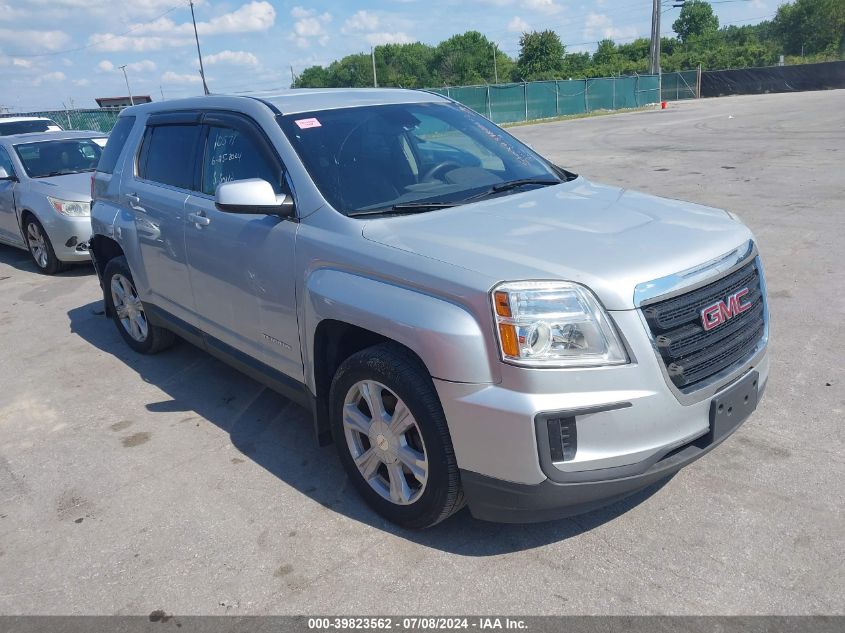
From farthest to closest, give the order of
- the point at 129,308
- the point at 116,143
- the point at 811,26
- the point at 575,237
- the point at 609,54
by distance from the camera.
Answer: the point at 609,54 → the point at 811,26 → the point at 129,308 → the point at 116,143 → the point at 575,237

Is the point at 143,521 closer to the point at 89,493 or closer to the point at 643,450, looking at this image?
the point at 89,493

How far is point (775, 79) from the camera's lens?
51094 millimetres

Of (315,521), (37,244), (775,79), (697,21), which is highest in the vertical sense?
(697,21)

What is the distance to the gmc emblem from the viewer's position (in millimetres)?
2790

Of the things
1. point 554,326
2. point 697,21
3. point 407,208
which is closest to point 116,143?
point 407,208

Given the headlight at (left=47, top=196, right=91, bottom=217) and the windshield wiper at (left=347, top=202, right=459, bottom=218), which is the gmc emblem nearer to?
the windshield wiper at (left=347, top=202, right=459, bottom=218)

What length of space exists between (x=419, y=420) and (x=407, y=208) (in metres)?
1.11

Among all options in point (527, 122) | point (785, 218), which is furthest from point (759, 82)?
point (785, 218)

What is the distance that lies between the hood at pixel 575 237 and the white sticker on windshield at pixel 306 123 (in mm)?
846

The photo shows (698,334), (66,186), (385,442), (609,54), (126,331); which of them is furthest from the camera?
(609,54)

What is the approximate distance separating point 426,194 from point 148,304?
2678 mm

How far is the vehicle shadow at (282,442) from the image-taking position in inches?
124

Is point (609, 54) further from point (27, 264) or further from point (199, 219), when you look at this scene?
point (199, 219)

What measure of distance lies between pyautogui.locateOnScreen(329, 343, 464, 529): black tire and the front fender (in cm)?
11
